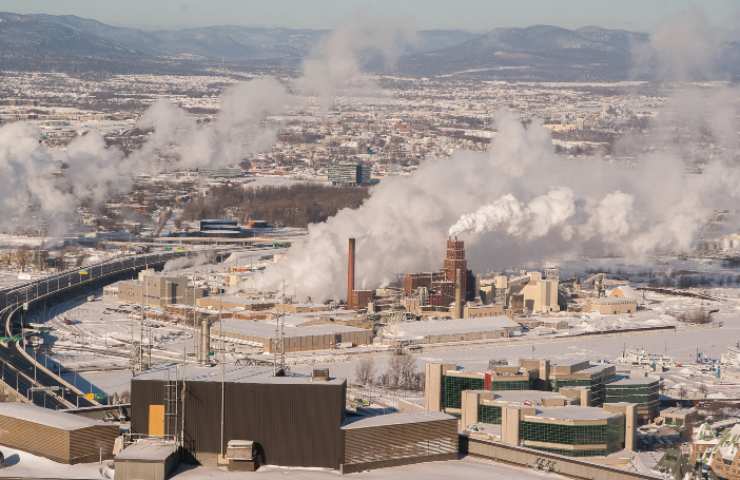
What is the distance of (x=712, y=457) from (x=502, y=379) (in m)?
14.5

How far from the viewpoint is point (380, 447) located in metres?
23.5

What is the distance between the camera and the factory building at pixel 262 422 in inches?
915

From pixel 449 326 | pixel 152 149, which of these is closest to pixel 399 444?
pixel 449 326

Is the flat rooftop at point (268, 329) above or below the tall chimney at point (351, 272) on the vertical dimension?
below

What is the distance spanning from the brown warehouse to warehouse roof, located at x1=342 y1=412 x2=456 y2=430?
3.22 m

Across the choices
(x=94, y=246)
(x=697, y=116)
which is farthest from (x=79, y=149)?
(x=697, y=116)

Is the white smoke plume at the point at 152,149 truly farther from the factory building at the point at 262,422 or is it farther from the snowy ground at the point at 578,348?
the factory building at the point at 262,422

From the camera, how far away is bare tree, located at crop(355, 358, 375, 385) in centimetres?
4603

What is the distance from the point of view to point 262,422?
23.3 metres

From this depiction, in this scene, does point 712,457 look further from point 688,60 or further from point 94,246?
point 688,60

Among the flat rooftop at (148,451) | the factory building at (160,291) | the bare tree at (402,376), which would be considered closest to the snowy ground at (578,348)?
the bare tree at (402,376)

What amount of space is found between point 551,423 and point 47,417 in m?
14.0

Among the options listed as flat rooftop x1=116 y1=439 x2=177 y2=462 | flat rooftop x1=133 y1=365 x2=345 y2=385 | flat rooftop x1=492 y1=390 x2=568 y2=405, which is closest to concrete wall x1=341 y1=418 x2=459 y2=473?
flat rooftop x1=133 y1=365 x2=345 y2=385

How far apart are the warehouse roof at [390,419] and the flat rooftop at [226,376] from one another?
1.92 ft
